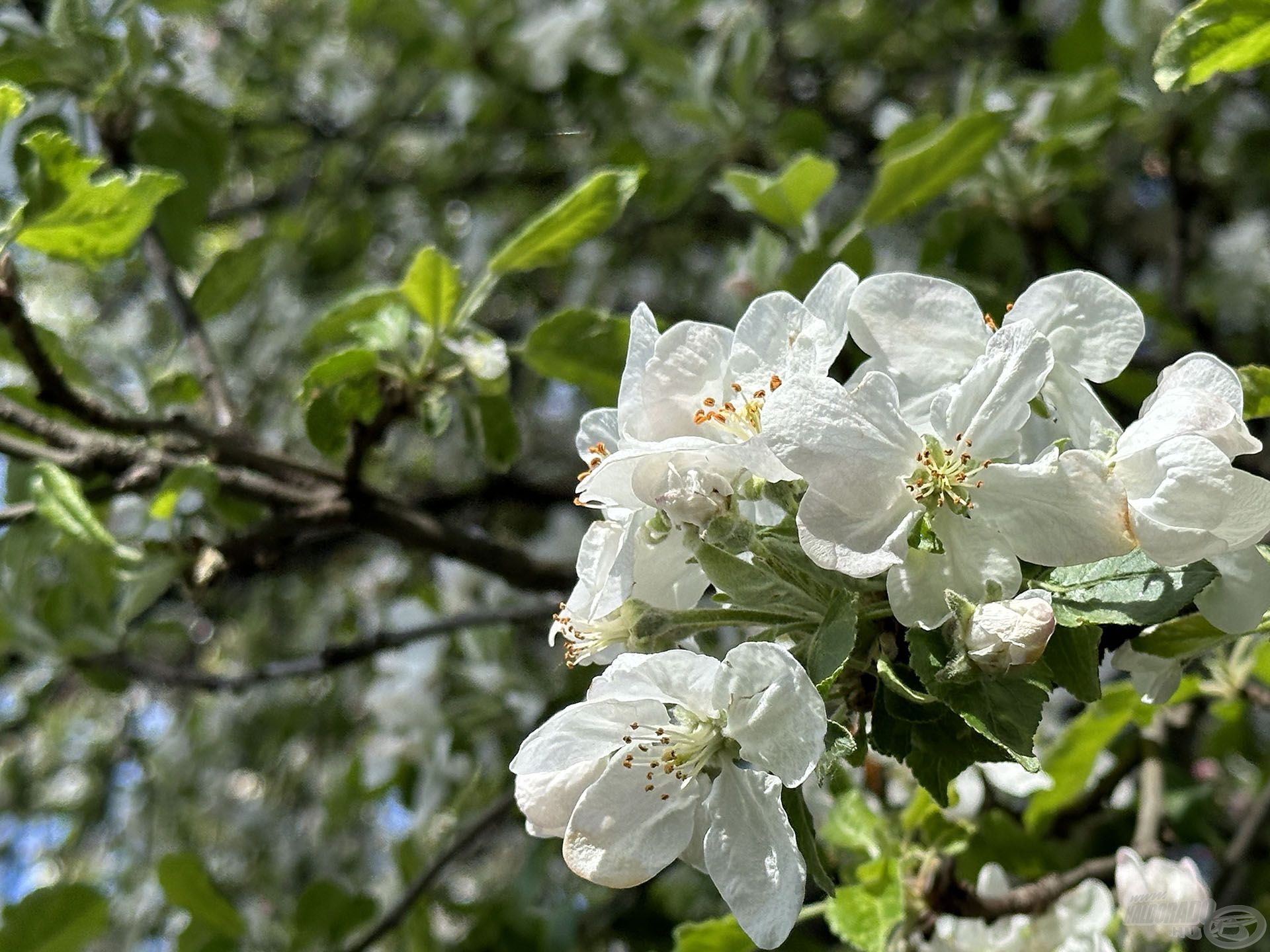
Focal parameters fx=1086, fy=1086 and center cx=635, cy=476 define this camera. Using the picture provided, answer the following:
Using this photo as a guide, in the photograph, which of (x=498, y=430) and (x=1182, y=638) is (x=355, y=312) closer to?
(x=498, y=430)

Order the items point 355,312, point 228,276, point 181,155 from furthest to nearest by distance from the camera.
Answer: point 181,155 < point 228,276 < point 355,312

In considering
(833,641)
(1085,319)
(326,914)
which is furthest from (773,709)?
(326,914)

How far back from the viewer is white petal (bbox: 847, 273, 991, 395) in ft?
2.61

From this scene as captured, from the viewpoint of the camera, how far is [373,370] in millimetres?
1283

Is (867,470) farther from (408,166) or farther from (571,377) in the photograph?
(408,166)

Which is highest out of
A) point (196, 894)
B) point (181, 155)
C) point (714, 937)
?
point (181, 155)

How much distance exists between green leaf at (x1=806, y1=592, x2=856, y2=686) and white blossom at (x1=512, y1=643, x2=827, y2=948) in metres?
0.02

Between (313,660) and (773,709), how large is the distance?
1.22m

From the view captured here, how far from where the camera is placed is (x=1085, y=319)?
801 mm

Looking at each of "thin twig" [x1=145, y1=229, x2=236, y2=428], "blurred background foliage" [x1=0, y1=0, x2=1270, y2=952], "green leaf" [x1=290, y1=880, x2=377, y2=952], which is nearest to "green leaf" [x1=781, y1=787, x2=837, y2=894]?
"blurred background foliage" [x1=0, y1=0, x2=1270, y2=952]

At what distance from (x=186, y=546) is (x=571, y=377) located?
517 mm

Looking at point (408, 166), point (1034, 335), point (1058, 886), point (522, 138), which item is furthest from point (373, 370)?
point (408, 166)

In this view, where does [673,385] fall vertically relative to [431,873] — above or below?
above

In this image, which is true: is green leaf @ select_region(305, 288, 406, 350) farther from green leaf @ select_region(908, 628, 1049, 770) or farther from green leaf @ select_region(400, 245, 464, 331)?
green leaf @ select_region(908, 628, 1049, 770)
